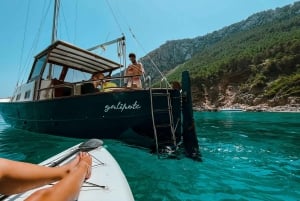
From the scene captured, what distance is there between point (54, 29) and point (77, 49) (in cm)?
508

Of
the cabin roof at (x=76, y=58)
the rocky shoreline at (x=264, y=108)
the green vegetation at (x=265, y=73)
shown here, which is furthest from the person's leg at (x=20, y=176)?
the green vegetation at (x=265, y=73)

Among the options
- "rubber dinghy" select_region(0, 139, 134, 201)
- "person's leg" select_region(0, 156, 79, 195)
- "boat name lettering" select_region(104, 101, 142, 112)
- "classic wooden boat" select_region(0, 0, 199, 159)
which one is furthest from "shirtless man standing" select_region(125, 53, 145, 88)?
"person's leg" select_region(0, 156, 79, 195)

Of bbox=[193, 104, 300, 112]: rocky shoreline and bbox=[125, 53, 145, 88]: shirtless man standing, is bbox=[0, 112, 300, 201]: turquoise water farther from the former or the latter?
bbox=[193, 104, 300, 112]: rocky shoreline

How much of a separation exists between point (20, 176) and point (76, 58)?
32.4ft

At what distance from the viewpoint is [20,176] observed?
5.65 feet

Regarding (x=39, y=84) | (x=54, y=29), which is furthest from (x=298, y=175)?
(x=54, y=29)

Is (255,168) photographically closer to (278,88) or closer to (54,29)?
(54,29)

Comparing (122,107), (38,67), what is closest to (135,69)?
(122,107)

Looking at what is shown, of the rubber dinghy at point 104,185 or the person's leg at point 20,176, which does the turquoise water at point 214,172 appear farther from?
the person's leg at point 20,176

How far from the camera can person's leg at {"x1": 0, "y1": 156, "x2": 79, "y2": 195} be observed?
161cm

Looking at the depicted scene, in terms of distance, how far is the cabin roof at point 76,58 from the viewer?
966 cm

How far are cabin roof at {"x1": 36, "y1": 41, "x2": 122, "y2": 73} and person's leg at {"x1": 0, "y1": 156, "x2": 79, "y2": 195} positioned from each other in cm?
795

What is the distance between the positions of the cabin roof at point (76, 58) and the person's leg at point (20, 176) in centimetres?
795

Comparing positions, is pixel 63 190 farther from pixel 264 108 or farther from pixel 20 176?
pixel 264 108
